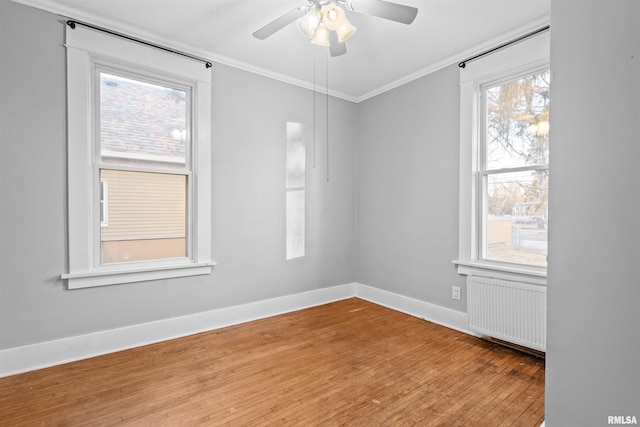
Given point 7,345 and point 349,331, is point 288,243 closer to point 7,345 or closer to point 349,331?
point 349,331

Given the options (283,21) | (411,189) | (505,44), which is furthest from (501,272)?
(283,21)

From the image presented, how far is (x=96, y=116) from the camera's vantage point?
8.66 ft

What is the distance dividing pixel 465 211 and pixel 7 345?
390 centimetres

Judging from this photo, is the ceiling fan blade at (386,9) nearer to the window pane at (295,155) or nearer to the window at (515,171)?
the window at (515,171)

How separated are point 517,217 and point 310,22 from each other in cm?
236

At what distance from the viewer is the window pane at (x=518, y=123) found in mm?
2646

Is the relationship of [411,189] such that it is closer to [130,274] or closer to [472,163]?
[472,163]

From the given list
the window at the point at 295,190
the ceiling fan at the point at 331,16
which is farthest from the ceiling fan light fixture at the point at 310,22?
the window at the point at 295,190

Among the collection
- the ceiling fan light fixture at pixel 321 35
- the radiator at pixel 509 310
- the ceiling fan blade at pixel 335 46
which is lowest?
the radiator at pixel 509 310

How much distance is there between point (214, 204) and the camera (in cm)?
321

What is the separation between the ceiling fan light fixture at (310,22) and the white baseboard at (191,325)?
2.66m

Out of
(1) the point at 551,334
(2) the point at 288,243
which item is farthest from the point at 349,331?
(1) the point at 551,334

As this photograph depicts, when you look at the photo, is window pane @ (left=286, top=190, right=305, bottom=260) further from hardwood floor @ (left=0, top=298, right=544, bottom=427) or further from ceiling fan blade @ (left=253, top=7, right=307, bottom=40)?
ceiling fan blade @ (left=253, top=7, right=307, bottom=40)

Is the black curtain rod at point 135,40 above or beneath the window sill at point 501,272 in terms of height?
above
